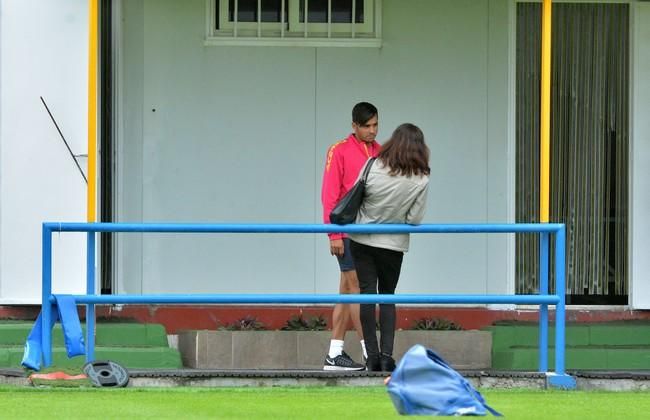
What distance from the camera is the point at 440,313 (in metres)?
13.1

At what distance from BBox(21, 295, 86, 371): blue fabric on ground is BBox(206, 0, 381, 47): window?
3323 millimetres

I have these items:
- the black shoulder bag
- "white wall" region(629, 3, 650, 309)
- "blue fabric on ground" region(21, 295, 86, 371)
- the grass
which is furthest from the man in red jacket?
"white wall" region(629, 3, 650, 309)

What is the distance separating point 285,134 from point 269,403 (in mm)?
4079

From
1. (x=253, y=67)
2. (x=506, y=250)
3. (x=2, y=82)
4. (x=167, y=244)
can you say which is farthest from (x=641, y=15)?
(x=2, y=82)

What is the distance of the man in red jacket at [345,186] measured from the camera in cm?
1134

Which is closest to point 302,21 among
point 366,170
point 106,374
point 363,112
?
point 363,112

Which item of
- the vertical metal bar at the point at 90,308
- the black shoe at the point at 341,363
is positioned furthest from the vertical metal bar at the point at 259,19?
the black shoe at the point at 341,363

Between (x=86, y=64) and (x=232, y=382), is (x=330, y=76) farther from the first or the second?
(x=232, y=382)

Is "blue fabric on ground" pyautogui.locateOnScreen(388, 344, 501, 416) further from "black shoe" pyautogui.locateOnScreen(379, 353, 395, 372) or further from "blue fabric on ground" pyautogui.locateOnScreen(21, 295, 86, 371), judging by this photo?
"blue fabric on ground" pyautogui.locateOnScreen(21, 295, 86, 371)

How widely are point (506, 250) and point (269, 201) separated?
1891 mm

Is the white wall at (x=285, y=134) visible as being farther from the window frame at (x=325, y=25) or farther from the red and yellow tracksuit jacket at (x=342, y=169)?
the red and yellow tracksuit jacket at (x=342, y=169)

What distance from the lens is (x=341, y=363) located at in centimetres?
1134

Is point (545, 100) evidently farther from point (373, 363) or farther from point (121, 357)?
point (121, 357)

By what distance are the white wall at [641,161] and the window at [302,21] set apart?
6.60 ft
